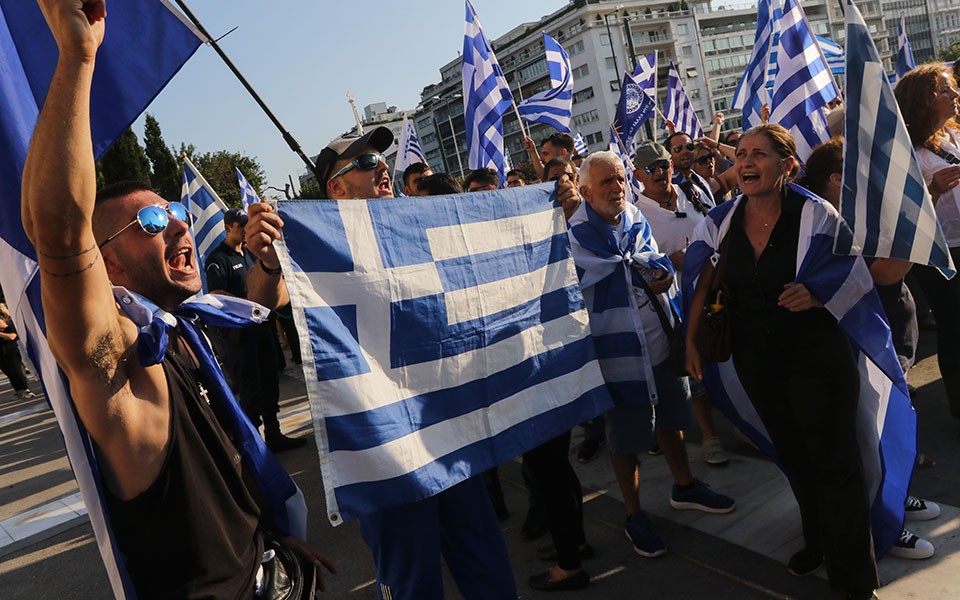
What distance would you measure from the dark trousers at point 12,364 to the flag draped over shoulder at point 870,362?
54.7 feet

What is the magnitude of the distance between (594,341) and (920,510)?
5.88 ft

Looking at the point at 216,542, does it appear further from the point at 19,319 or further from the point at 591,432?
the point at 591,432

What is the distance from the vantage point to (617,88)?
269ft

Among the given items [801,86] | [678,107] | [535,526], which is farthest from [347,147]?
[678,107]

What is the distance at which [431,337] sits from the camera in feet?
8.98

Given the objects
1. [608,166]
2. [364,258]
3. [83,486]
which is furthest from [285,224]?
[608,166]

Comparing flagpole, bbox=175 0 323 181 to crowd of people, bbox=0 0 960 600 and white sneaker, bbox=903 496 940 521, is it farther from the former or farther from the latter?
white sneaker, bbox=903 496 940 521

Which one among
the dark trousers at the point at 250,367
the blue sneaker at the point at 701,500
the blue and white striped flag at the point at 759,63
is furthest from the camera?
the blue and white striped flag at the point at 759,63

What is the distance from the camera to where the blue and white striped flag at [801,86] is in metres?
5.26

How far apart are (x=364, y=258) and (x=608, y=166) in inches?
67.1

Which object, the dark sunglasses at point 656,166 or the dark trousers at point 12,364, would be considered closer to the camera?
the dark sunglasses at point 656,166

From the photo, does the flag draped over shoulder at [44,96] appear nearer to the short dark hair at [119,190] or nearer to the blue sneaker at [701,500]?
the short dark hair at [119,190]

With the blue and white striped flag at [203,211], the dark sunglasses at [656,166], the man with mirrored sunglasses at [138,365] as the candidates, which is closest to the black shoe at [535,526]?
the man with mirrored sunglasses at [138,365]

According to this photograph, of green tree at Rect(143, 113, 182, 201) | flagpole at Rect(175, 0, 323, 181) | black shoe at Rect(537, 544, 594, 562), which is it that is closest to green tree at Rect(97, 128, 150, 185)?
green tree at Rect(143, 113, 182, 201)
